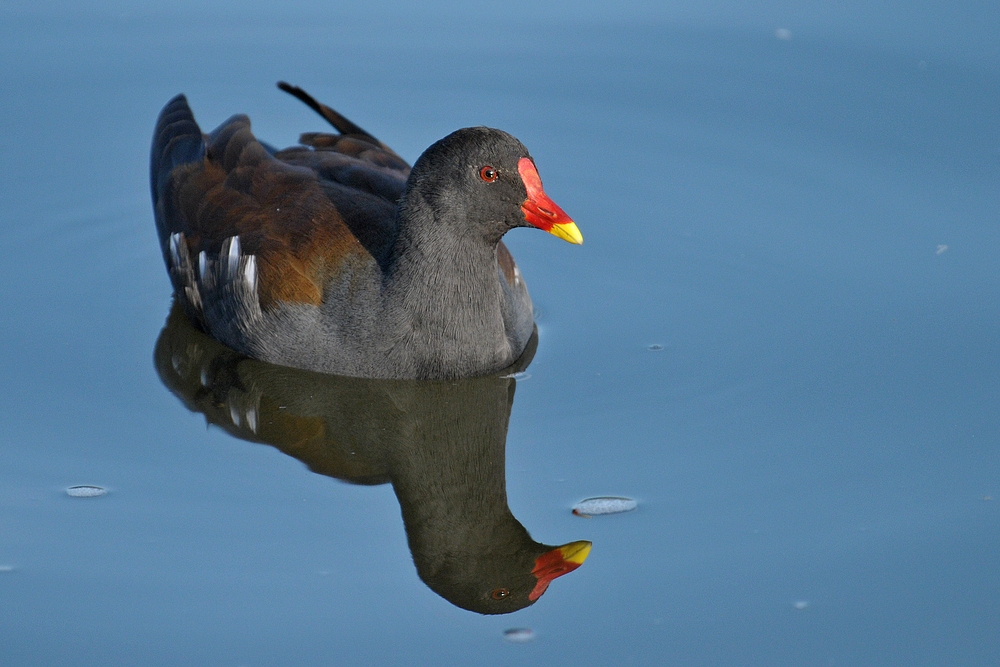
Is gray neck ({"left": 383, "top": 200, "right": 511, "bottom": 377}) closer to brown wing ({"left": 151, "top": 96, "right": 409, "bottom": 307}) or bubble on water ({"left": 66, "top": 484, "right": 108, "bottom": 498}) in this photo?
brown wing ({"left": 151, "top": 96, "right": 409, "bottom": 307})

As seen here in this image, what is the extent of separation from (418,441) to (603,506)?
1073mm

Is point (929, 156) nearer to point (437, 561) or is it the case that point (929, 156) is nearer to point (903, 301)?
point (903, 301)

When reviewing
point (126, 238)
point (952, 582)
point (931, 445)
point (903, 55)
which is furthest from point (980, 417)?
point (126, 238)

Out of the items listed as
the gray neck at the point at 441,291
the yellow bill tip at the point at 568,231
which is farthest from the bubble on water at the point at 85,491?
the yellow bill tip at the point at 568,231

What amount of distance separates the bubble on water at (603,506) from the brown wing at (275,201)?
1720 mm

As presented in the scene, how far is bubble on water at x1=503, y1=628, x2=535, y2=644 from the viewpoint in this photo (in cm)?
516

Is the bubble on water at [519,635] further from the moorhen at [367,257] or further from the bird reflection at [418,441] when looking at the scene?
the moorhen at [367,257]

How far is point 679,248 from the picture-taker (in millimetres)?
7988

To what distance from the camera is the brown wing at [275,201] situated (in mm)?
6895

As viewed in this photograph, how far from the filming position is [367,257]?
686 cm

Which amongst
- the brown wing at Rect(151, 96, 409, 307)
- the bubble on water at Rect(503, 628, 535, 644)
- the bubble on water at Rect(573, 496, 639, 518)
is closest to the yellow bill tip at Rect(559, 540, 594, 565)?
the bubble on water at Rect(573, 496, 639, 518)

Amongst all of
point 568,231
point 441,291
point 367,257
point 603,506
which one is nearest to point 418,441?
point 441,291

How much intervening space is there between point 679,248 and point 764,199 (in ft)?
2.38

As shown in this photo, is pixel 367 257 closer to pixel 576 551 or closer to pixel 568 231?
pixel 568 231
